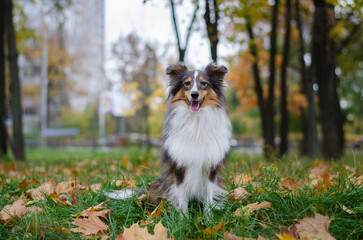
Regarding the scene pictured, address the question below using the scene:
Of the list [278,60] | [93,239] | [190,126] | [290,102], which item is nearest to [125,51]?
[278,60]

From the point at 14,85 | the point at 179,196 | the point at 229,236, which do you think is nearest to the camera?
the point at 229,236

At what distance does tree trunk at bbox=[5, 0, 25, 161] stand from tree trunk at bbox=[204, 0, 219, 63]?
5.05 metres

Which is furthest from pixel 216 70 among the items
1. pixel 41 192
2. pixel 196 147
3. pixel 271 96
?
pixel 271 96

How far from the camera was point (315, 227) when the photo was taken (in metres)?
2.33

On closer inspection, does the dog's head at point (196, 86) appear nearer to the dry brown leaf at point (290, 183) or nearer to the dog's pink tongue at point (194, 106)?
the dog's pink tongue at point (194, 106)

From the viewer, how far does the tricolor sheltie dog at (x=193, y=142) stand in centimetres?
318

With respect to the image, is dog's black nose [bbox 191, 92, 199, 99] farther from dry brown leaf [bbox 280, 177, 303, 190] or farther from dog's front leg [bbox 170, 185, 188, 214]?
dry brown leaf [bbox 280, 177, 303, 190]

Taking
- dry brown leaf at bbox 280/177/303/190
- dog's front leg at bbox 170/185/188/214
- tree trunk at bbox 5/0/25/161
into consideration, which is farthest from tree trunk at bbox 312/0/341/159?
tree trunk at bbox 5/0/25/161

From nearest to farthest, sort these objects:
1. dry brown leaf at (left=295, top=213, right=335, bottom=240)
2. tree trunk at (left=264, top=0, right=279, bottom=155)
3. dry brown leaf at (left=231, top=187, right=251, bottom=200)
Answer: dry brown leaf at (left=295, top=213, right=335, bottom=240) < dry brown leaf at (left=231, top=187, right=251, bottom=200) < tree trunk at (left=264, top=0, right=279, bottom=155)

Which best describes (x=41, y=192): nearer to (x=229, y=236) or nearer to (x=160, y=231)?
(x=160, y=231)

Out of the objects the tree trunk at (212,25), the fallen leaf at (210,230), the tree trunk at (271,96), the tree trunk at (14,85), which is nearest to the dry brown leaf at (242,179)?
the fallen leaf at (210,230)

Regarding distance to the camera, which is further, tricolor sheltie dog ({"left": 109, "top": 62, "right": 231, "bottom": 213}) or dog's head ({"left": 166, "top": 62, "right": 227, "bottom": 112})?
dog's head ({"left": 166, "top": 62, "right": 227, "bottom": 112})

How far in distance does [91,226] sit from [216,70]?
224 cm

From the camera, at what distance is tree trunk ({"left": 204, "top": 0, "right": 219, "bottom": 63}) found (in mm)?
6559
